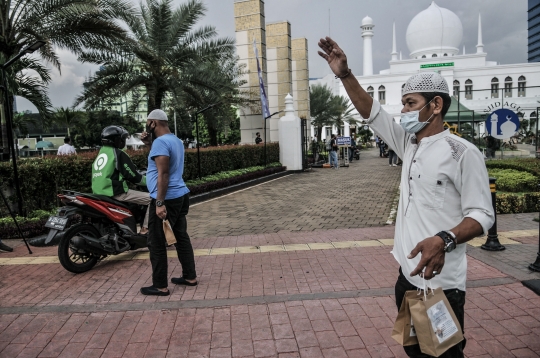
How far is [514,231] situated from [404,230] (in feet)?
17.9

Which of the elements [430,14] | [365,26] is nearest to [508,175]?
[430,14]

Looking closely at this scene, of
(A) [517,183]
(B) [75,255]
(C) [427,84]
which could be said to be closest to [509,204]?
(A) [517,183]

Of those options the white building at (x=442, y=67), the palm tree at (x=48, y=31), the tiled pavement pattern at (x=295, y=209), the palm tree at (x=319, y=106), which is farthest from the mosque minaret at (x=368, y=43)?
the palm tree at (x=48, y=31)

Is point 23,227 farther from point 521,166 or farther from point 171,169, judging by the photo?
point 521,166

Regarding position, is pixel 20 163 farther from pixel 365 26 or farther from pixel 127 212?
pixel 365 26

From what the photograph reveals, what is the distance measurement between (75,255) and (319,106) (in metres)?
33.6

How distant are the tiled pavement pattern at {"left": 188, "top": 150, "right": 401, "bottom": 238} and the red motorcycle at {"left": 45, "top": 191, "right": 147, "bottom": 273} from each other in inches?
71.7

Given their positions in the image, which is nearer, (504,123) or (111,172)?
(111,172)

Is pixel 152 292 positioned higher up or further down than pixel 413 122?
further down

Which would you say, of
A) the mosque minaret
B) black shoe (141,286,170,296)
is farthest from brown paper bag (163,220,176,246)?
the mosque minaret

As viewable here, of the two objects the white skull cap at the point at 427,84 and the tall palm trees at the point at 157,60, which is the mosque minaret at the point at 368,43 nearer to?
the tall palm trees at the point at 157,60

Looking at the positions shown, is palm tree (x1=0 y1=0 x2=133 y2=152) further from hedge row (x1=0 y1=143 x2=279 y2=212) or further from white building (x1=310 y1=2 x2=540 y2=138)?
white building (x1=310 y1=2 x2=540 y2=138)

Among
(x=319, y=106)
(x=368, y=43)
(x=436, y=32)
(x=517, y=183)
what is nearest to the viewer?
(x=517, y=183)

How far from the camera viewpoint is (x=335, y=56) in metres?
2.47
